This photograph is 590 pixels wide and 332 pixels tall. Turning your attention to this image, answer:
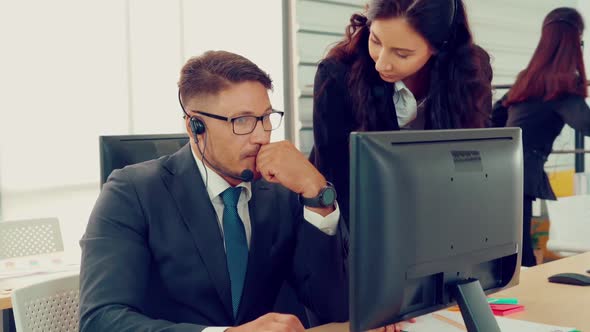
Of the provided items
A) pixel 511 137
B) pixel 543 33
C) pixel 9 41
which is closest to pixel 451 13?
pixel 511 137

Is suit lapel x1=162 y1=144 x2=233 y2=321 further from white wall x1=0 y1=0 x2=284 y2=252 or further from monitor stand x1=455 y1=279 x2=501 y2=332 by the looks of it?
white wall x1=0 y1=0 x2=284 y2=252

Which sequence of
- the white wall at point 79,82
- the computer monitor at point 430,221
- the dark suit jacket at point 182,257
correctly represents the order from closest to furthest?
the computer monitor at point 430,221, the dark suit jacket at point 182,257, the white wall at point 79,82

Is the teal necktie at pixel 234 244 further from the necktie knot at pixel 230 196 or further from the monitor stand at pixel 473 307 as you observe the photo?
the monitor stand at pixel 473 307

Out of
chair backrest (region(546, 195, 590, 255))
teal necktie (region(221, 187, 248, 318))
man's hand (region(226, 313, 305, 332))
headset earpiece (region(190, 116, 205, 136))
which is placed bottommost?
chair backrest (region(546, 195, 590, 255))

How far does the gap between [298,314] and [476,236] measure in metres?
0.62

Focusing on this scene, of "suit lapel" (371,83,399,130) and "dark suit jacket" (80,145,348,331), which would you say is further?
"suit lapel" (371,83,399,130)

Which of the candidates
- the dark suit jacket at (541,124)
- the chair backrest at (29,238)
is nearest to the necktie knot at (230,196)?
the chair backrest at (29,238)

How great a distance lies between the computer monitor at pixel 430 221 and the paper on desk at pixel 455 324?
0.60ft

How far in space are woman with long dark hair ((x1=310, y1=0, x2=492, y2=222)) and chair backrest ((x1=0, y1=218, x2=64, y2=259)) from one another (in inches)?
47.5

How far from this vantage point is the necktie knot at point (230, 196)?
1489mm

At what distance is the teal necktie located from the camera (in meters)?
1.46

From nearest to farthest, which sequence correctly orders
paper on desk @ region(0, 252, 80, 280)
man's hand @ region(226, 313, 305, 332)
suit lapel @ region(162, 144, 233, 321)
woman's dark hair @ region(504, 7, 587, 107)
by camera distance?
man's hand @ region(226, 313, 305, 332) → suit lapel @ region(162, 144, 233, 321) → paper on desk @ region(0, 252, 80, 280) → woman's dark hair @ region(504, 7, 587, 107)

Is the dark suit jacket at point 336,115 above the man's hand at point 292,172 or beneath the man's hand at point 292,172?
above

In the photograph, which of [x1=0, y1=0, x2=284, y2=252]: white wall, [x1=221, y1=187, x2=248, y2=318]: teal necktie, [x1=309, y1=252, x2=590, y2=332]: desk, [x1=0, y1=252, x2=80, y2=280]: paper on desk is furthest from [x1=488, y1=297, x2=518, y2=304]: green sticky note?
[x1=0, y1=0, x2=284, y2=252]: white wall
